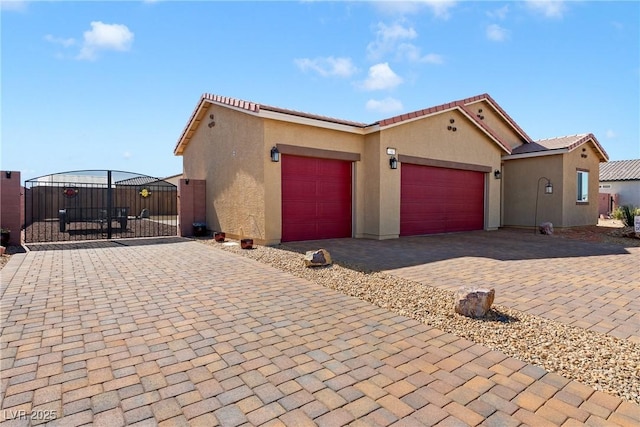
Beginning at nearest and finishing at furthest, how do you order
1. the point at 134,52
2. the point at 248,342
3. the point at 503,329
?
the point at 248,342 < the point at 503,329 < the point at 134,52

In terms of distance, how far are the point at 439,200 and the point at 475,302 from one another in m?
10.1

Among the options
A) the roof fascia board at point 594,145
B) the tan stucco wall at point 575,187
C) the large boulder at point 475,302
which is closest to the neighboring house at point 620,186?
the roof fascia board at point 594,145

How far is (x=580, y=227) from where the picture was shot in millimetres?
16375

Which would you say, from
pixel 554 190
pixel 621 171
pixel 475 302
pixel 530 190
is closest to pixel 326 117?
pixel 475 302

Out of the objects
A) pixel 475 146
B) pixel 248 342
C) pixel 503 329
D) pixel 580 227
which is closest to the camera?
pixel 248 342

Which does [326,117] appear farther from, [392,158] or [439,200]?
[439,200]

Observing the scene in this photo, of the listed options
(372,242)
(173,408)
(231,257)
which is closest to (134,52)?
(231,257)

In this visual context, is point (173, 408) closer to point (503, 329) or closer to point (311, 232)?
point (503, 329)

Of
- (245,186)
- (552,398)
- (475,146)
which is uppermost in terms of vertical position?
(475,146)

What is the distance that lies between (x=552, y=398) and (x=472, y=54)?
1203 cm

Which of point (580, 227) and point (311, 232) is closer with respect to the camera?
point (311, 232)

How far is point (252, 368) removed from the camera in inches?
123

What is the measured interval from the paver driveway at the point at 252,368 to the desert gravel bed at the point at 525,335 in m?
0.21

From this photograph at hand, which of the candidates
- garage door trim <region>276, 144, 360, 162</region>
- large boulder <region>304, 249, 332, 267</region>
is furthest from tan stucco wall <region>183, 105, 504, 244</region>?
large boulder <region>304, 249, 332, 267</region>
